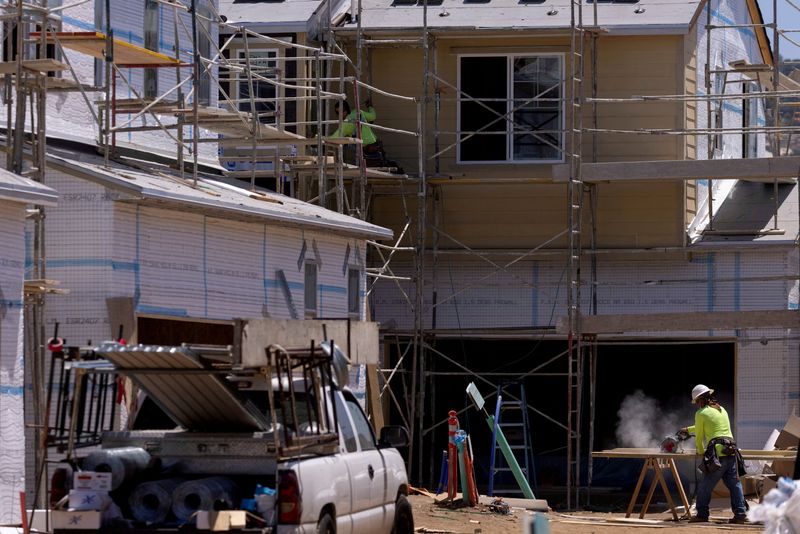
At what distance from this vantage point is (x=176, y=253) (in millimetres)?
16828

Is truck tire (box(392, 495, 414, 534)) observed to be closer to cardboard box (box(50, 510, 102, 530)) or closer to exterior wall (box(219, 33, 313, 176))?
cardboard box (box(50, 510, 102, 530))

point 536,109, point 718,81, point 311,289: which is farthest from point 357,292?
point 718,81

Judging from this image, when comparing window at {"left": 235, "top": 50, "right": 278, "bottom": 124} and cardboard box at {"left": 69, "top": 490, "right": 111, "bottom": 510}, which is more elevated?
window at {"left": 235, "top": 50, "right": 278, "bottom": 124}

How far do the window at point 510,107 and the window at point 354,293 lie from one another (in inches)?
167

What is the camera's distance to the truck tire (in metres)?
12.9

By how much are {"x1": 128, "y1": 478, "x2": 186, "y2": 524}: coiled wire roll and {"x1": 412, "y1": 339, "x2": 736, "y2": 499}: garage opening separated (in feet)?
47.8

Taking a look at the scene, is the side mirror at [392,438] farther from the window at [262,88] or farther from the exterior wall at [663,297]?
the window at [262,88]

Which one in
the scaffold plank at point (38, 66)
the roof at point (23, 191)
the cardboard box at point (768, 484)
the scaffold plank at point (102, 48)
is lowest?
the cardboard box at point (768, 484)

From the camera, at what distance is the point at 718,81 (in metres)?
26.2

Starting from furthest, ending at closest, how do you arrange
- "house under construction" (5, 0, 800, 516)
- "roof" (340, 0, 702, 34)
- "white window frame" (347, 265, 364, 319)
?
1. "roof" (340, 0, 702, 34)
2. "house under construction" (5, 0, 800, 516)
3. "white window frame" (347, 265, 364, 319)

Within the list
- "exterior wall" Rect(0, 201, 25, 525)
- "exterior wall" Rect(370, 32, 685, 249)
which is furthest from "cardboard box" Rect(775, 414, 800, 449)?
"exterior wall" Rect(0, 201, 25, 525)

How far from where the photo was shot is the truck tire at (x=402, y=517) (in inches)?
507

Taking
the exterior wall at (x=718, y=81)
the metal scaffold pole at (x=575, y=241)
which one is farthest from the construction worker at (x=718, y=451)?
the exterior wall at (x=718, y=81)

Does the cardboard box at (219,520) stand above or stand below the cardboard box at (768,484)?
above
